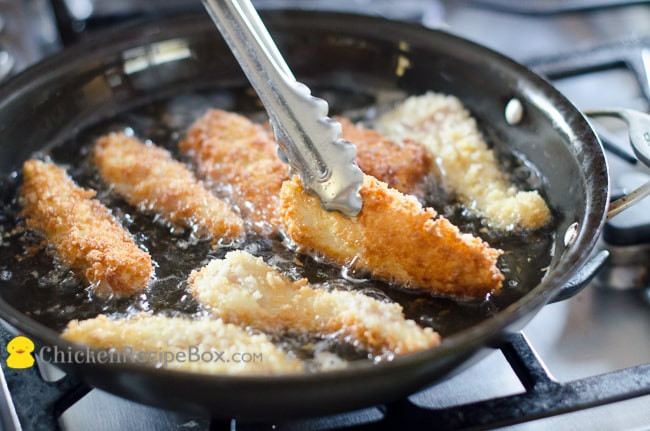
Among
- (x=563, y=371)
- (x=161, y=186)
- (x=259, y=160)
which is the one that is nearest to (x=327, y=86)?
(x=259, y=160)

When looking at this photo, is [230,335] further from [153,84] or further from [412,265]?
[153,84]

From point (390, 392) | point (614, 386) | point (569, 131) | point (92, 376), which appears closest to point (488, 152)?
point (569, 131)

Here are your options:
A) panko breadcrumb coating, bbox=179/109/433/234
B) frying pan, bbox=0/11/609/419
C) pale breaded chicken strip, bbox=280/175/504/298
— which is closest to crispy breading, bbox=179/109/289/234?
panko breadcrumb coating, bbox=179/109/433/234

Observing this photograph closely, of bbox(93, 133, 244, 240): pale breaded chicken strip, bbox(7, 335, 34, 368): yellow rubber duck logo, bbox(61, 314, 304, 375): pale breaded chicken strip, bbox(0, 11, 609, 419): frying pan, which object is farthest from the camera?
bbox(93, 133, 244, 240): pale breaded chicken strip

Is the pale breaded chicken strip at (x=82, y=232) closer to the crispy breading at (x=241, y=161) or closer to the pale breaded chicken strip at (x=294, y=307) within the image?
the pale breaded chicken strip at (x=294, y=307)

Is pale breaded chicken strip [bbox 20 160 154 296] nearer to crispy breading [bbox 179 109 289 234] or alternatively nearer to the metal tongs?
crispy breading [bbox 179 109 289 234]

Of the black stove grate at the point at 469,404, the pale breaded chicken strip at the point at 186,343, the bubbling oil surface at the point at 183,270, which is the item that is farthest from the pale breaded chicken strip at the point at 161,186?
the black stove grate at the point at 469,404
